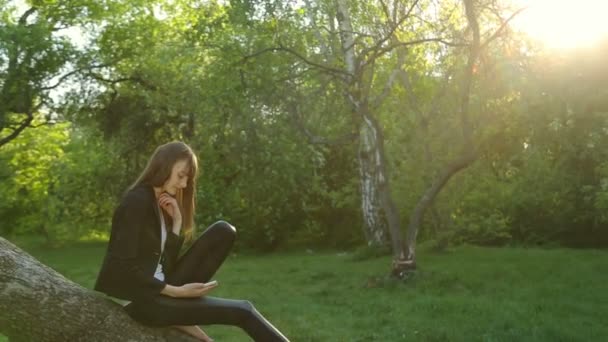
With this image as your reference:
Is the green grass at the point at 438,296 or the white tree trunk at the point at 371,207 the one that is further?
the white tree trunk at the point at 371,207

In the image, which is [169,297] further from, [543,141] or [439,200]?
[439,200]

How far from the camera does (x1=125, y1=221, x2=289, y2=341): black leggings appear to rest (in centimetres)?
586

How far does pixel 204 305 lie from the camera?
6.02m

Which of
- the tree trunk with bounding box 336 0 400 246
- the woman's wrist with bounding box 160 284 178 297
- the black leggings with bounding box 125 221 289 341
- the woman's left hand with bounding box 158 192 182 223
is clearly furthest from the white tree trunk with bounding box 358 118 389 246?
the woman's wrist with bounding box 160 284 178 297

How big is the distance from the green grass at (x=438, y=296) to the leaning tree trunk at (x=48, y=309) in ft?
25.5

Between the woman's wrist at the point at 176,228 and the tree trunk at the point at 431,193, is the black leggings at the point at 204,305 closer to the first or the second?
the woman's wrist at the point at 176,228

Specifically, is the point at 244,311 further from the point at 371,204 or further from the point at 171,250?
the point at 371,204

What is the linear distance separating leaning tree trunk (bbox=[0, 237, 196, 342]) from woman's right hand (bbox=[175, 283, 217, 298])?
0.40 metres

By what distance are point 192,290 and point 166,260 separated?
35cm

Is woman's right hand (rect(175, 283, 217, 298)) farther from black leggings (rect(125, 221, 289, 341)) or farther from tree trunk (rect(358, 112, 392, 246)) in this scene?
tree trunk (rect(358, 112, 392, 246))

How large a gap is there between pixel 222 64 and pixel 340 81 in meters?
3.47

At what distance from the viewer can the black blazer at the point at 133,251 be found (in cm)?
586

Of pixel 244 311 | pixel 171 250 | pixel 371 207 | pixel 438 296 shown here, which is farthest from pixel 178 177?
pixel 371 207

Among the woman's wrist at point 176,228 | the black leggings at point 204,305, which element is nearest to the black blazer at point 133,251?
the black leggings at point 204,305
